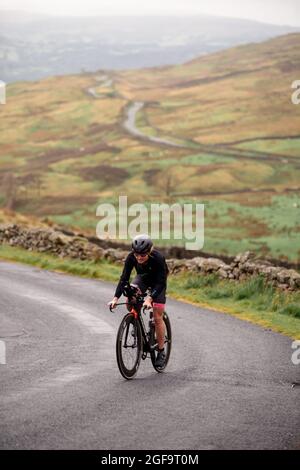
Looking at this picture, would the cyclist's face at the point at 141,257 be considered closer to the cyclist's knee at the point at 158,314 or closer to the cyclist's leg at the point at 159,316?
the cyclist's leg at the point at 159,316

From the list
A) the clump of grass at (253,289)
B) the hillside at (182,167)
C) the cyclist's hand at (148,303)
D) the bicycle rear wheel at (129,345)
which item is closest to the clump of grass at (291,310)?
the clump of grass at (253,289)

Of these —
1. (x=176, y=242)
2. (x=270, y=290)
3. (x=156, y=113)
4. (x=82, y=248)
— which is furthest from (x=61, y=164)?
Answer: (x=270, y=290)

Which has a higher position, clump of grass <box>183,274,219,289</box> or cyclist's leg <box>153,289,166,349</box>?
cyclist's leg <box>153,289,166,349</box>

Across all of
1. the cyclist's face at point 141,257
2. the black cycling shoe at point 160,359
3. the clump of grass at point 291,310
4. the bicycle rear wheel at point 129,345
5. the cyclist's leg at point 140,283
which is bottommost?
the clump of grass at point 291,310

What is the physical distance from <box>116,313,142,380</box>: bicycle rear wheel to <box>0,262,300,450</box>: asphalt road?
17 cm

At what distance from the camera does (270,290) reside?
20938 millimetres

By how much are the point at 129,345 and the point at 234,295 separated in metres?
10.4

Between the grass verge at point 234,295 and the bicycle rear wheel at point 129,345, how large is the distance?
17.7ft

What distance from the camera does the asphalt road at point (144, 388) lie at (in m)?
7.81

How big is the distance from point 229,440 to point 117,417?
1428mm

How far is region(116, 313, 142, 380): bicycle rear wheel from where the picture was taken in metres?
10.5

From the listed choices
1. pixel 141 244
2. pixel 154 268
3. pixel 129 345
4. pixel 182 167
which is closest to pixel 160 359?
pixel 129 345

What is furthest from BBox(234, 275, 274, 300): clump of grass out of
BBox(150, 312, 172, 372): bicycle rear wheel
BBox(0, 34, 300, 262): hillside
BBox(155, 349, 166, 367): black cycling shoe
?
BBox(0, 34, 300, 262): hillside

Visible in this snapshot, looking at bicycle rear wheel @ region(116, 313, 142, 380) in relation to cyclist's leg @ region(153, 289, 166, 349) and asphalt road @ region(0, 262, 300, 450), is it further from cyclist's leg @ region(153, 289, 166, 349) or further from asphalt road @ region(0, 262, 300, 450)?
cyclist's leg @ region(153, 289, 166, 349)
